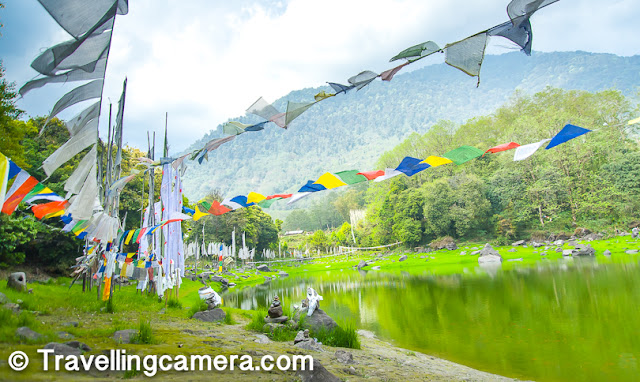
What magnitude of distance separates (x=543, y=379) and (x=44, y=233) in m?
18.1

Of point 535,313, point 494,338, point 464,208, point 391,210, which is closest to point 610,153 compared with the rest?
point 464,208

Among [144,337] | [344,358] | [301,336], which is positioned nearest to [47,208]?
[144,337]

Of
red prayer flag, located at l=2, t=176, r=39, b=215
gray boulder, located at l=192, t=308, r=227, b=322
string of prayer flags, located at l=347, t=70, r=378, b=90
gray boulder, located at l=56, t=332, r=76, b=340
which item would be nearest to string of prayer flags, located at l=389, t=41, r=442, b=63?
string of prayer flags, located at l=347, t=70, r=378, b=90

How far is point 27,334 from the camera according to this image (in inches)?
149

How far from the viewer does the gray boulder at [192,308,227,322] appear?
8.55 m

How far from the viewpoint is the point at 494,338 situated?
7.64 metres

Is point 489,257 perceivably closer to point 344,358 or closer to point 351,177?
point 351,177

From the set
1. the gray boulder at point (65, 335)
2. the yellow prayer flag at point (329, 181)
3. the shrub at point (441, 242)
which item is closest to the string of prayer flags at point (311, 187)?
the yellow prayer flag at point (329, 181)

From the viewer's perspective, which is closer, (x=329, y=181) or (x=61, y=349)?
(x=61, y=349)

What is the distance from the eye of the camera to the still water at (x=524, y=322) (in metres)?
5.98

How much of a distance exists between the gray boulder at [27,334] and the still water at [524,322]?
5.44 m

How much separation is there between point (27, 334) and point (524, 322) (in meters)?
9.75

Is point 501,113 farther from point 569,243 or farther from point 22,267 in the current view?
point 22,267

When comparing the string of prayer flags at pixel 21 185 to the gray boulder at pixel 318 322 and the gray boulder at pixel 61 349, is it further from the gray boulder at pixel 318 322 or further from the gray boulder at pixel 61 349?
the gray boulder at pixel 318 322
